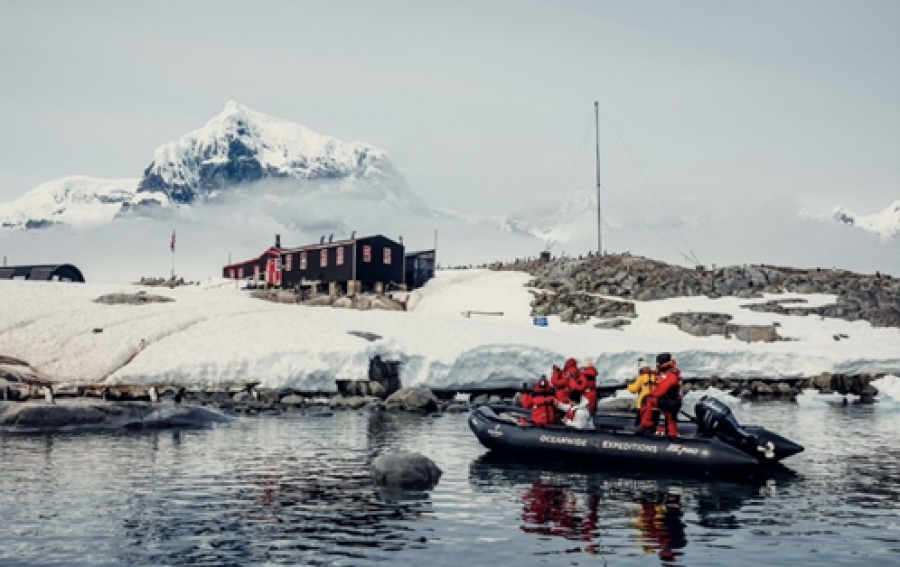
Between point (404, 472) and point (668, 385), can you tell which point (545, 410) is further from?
point (404, 472)

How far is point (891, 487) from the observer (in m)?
19.7

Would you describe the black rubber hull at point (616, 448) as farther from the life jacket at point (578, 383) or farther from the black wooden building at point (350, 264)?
the black wooden building at point (350, 264)

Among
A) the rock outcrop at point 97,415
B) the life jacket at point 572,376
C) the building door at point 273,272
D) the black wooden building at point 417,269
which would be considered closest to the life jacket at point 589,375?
the life jacket at point 572,376

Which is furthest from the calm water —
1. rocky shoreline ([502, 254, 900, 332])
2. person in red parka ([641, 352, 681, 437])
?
rocky shoreline ([502, 254, 900, 332])

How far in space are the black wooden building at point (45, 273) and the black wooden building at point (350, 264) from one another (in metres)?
22.0

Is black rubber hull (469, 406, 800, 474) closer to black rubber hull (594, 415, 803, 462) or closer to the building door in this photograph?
black rubber hull (594, 415, 803, 462)

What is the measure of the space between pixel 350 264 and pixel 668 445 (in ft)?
189

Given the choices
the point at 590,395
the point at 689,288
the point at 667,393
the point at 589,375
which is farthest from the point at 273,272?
the point at 667,393

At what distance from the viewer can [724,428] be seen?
72.0 feet

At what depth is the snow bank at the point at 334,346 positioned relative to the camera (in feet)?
135

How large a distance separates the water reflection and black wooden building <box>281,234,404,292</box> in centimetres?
5435

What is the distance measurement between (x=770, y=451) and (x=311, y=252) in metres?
64.0

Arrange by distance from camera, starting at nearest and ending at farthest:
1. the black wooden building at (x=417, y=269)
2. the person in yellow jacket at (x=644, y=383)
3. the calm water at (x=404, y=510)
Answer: the calm water at (x=404, y=510)
the person in yellow jacket at (x=644, y=383)
the black wooden building at (x=417, y=269)

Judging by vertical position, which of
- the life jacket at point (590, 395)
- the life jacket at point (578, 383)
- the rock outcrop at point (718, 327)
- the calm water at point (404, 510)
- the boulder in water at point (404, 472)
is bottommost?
the calm water at point (404, 510)
